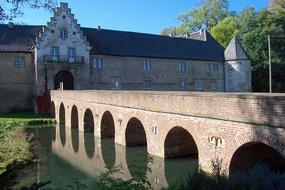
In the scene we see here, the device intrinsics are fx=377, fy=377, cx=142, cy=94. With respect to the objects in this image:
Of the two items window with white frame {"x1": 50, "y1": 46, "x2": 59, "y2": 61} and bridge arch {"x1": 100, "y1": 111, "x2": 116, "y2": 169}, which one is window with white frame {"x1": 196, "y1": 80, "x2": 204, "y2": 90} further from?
Answer: bridge arch {"x1": 100, "y1": 111, "x2": 116, "y2": 169}

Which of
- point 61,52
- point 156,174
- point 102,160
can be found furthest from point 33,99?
point 156,174

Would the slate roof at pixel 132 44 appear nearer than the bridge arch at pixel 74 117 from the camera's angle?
No

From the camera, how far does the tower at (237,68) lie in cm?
4578

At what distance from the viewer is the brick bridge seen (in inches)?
375

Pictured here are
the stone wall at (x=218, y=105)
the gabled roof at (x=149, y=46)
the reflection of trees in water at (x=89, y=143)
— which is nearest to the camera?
the stone wall at (x=218, y=105)

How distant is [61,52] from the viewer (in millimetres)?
36531

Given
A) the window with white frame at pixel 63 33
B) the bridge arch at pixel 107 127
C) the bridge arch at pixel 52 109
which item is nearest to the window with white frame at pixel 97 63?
the window with white frame at pixel 63 33

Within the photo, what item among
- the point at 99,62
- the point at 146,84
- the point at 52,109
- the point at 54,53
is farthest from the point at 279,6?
the point at 52,109

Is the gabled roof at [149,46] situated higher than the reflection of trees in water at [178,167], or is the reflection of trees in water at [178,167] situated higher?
the gabled roof at [149,46]

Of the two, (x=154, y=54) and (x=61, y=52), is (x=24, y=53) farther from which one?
(x=154, y=54)

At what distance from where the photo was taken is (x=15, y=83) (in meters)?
36.3

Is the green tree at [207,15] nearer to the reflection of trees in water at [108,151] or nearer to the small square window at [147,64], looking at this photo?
the small square window at [147,64]

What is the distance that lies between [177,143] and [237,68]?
33.3 metres

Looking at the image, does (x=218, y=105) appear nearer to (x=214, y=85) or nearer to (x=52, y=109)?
(x=52, y=109)
